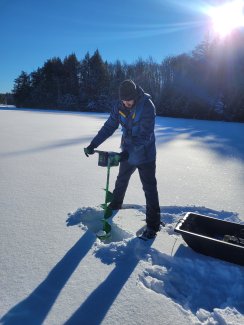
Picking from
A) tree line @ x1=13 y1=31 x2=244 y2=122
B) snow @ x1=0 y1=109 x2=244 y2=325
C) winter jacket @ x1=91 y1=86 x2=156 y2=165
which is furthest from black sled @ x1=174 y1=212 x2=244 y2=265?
tree line @ x1=13 y1=31 x2=244 y2=122

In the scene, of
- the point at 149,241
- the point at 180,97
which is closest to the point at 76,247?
the point at 149,241

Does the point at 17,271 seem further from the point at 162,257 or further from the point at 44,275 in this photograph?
the point at 162,257

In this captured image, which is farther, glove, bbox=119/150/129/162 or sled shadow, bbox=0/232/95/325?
glove, bbox=119/150/129/162

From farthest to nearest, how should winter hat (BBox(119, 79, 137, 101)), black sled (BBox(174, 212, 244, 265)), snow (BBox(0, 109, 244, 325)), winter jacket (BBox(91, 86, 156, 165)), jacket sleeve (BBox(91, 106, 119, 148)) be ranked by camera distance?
jacket sleeve (BBox(91, 106, 119, 148)), winter jacket (BBox(91, 86, 156, 165)), winter hat (BBox(119, 79, 137, 101)), black sled (BBox(174, 212, 244, 265)), snow (BBox(0, 109, 244, 325))

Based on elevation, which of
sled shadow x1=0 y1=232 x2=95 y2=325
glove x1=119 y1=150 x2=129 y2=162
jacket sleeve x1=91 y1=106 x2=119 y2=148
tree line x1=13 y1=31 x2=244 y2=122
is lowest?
sled shadow x1=0 y1=232 x2=95 y2=325

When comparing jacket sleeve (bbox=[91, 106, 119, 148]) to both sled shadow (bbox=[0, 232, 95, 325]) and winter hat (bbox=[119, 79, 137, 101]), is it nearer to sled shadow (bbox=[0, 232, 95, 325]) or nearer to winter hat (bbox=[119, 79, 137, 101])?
winter hat (bbox=[119, 79, 137, 101])

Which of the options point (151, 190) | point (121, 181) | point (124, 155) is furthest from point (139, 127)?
point (121, 181)

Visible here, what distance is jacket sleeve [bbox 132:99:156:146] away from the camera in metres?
2.53

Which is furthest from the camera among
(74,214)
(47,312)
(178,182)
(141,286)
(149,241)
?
(178,182)

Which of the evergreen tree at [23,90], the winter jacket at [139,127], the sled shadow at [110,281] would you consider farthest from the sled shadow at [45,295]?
the evergreen tree at [23,90]

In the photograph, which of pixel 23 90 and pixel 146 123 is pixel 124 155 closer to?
pixel 146 123

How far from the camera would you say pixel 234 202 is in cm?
370

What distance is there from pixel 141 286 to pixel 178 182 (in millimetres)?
2692

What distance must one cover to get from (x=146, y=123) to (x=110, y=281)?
1.32m
